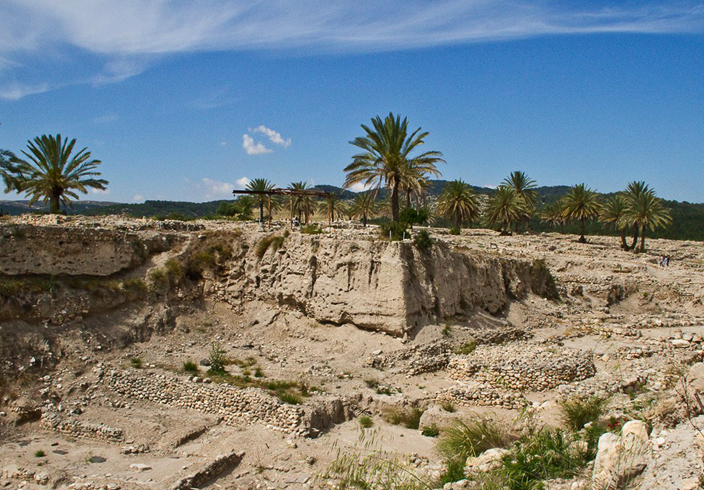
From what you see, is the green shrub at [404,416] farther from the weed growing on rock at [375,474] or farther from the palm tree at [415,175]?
the palm tree at [415,175]

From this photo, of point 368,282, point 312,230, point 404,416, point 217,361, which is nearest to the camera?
point 404,416

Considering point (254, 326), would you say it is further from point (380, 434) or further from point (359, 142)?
point (359, 142)

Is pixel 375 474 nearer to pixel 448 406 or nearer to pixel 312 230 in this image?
pixel 448 406

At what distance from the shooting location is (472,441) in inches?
394

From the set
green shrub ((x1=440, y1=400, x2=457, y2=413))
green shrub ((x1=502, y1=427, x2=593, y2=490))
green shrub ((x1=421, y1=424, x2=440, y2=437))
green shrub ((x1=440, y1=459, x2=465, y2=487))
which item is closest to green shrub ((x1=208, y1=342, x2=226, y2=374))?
green shrub ((x1=421, y1=424, x2=440, y2=437))

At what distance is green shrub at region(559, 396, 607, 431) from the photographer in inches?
408

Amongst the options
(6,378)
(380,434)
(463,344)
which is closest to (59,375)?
(6,378)

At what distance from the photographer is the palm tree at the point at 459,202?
3897 centimetres

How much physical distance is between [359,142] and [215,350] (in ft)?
37.0

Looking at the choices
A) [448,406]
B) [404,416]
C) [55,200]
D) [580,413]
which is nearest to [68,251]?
[55,200]

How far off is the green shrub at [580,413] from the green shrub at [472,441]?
1.44 meters

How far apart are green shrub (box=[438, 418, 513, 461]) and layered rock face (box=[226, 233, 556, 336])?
668 centimetres

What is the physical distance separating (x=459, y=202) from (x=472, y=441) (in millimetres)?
30486

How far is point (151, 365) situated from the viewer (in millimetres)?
15266
